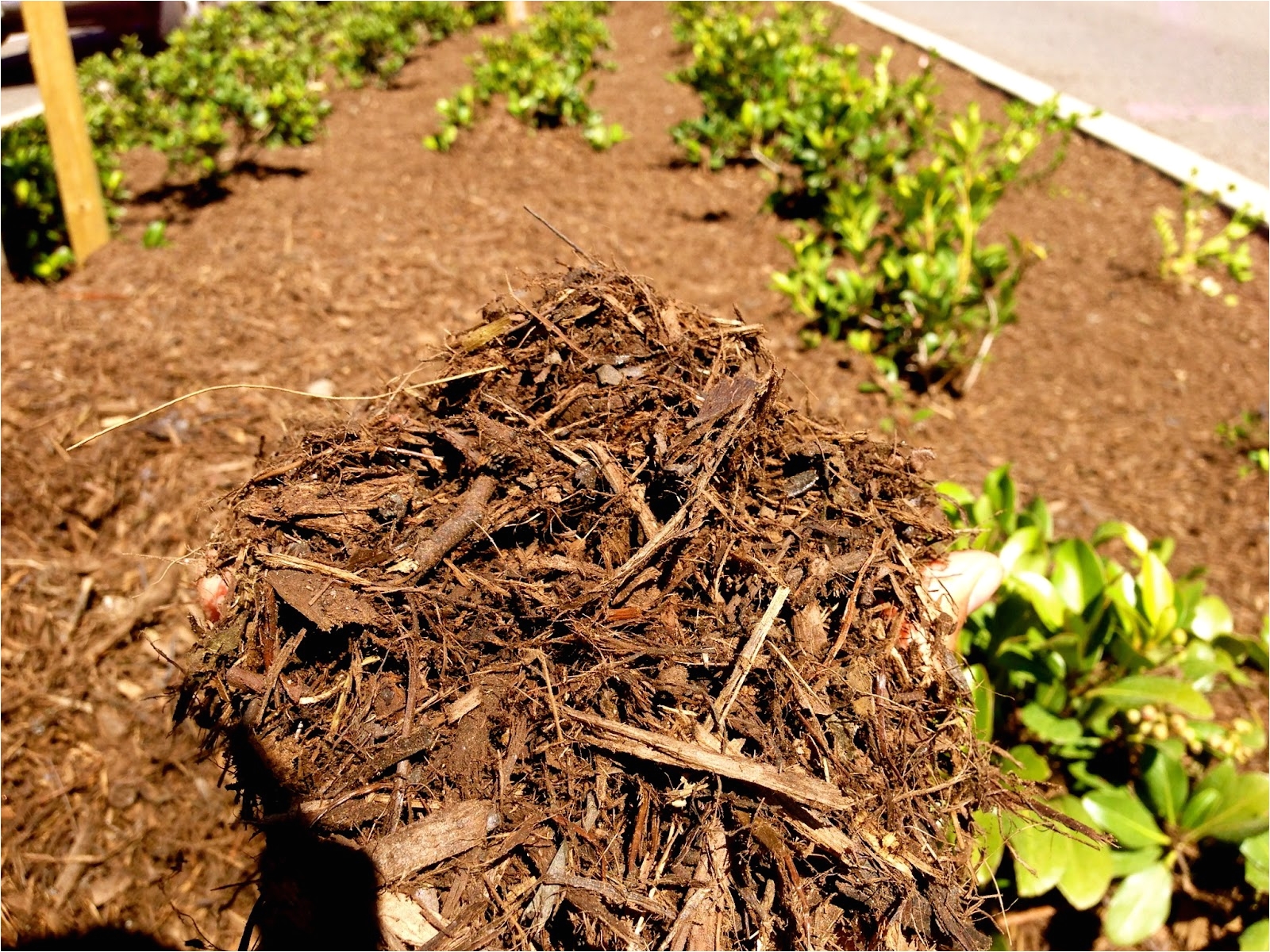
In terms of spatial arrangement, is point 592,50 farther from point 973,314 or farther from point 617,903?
point 617,903

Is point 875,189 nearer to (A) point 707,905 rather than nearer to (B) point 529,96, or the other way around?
(B) point 529,96

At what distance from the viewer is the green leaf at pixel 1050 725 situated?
214 centimetres

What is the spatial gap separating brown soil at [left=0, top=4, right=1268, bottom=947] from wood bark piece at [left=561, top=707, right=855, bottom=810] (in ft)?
2.69

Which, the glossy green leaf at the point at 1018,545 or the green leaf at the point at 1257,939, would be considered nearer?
the green leaf at the point at 1257,939

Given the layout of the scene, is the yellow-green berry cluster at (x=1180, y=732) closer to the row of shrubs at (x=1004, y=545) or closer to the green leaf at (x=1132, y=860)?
the row of shrubs at (x=1004, y=545)

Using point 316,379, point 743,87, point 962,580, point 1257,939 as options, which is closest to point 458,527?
point 962,580

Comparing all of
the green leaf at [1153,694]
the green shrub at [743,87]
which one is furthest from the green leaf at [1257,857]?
the green shrub at [743,87]

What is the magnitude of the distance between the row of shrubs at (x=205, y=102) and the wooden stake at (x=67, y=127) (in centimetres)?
16

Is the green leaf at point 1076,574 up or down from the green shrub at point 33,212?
up

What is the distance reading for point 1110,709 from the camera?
2.17 meters

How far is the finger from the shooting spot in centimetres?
175

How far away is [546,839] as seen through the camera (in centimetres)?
133

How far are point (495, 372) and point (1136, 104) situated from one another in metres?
8.01

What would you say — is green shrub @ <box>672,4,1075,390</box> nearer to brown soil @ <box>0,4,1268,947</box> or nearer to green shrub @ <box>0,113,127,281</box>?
brown soil @ <box>0,4,1268,947</box>
